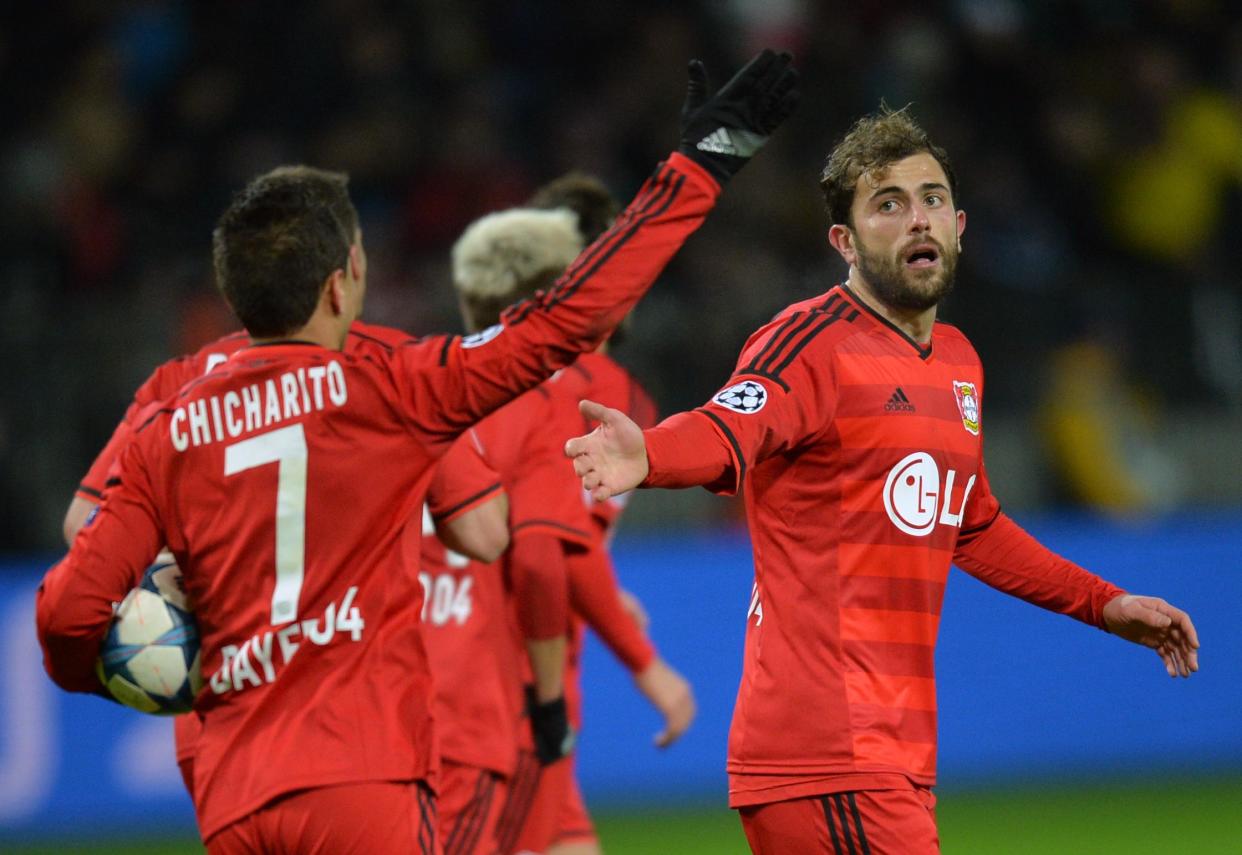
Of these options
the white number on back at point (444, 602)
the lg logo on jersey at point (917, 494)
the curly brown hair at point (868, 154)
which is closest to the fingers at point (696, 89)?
the curly brown hair at point (868, 154)

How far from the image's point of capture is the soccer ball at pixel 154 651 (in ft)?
11.8

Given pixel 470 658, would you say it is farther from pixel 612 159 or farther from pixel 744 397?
pixel 612 159

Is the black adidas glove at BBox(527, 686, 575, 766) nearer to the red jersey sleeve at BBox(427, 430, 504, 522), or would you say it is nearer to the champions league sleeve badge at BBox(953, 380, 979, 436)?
the red jersey sleeve at BBox(427, 430, 504, 522)

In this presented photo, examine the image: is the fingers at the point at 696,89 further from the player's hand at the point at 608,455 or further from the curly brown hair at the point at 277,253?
the curly brown hair at the point at 277,253

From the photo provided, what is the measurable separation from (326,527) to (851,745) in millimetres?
1218

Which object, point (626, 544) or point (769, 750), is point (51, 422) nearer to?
point (626, 544)

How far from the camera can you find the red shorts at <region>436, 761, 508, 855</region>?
4719 mm

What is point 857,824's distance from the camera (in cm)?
370

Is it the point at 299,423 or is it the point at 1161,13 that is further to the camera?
the point at 1161,13

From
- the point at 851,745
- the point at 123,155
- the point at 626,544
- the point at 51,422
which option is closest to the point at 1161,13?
the point at 626,544

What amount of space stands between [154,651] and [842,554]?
149 cm

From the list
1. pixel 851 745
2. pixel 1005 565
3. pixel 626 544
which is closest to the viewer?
pixel 851 745

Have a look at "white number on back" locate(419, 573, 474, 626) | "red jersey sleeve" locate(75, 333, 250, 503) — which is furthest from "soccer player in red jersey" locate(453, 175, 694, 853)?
"red jersey sleeve" locate(75, 333, 250, 503)

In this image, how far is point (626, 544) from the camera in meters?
9.88
